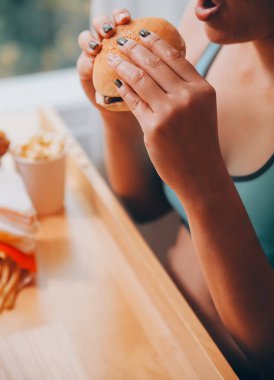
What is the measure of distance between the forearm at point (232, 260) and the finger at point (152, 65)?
0.13 metres

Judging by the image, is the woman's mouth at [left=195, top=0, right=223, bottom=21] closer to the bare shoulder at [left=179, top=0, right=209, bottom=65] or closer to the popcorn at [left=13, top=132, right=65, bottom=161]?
the bare shoulder at [left=179, top=0, right=209, bottom=65]

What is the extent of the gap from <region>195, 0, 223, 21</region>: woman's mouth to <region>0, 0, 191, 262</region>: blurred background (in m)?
0.98

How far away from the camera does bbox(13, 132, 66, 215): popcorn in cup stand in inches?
42.5

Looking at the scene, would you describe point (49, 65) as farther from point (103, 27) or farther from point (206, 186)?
point (206, 186)

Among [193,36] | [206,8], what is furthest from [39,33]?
[206,8]

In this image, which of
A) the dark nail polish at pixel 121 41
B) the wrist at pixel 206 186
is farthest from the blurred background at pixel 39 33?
the wrist at pixel 206 186

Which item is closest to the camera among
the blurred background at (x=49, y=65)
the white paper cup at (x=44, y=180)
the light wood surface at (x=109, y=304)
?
the light wood surface at (x=109, y=304)

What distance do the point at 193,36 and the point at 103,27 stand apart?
39 centimetres

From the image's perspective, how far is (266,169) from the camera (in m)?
0.88

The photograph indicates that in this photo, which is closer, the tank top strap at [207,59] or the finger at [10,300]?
the finger at [10,300]

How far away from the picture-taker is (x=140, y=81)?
2.21 ft

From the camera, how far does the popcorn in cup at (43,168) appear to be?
1080 mm

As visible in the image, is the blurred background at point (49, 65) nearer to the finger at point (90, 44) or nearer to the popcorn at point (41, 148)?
the popcorn at point (41, 148)

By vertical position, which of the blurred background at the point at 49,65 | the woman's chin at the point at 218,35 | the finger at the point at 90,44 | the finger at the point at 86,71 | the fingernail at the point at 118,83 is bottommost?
the blurred background at the point at 49,65
